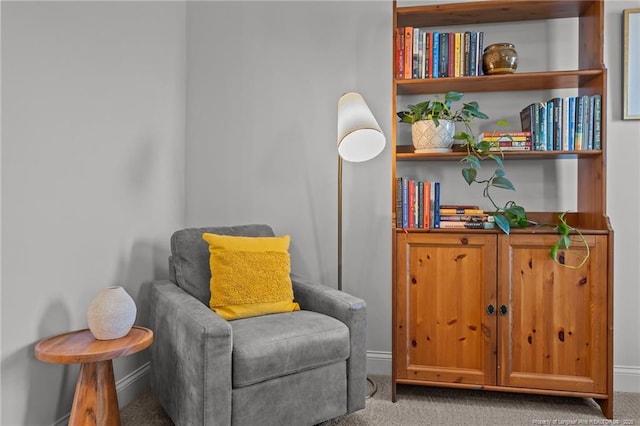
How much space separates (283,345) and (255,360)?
0.13m

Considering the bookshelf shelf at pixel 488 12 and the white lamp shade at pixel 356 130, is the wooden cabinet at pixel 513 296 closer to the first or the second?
the bookshelf shelf at pixel 488 12

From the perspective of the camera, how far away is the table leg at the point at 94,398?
1.72 meters

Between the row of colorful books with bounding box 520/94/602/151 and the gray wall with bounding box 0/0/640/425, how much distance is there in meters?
0.40

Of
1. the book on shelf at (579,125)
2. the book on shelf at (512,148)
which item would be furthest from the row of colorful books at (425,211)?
the book on shelf at (579,125)

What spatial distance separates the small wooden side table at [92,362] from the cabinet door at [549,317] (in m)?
1.69

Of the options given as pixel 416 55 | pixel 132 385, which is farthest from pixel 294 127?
pixel 132 385

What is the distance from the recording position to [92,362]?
1.69m

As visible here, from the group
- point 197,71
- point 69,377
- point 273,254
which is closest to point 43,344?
point 69,377

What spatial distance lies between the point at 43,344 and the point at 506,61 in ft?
7.92

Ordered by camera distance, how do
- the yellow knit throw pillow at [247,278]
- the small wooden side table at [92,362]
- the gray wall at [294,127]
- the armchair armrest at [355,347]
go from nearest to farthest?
the small wooden side table at [92,362]
the armchair armrest at [355,347]
the yellow knit throw pillow at [247,278]
the gray wall at [294,127]

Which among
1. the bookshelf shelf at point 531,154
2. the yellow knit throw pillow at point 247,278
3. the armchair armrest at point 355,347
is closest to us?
the armchair armrest at point 355,347

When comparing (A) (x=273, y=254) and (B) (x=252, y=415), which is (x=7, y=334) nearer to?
(B) (x=252, y=415)

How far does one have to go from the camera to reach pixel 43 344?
170 centimetres

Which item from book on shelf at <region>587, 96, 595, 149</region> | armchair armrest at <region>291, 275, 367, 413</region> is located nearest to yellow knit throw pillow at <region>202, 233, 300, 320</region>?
armchair armrest at <region>291, 275, 367, 413</region>
